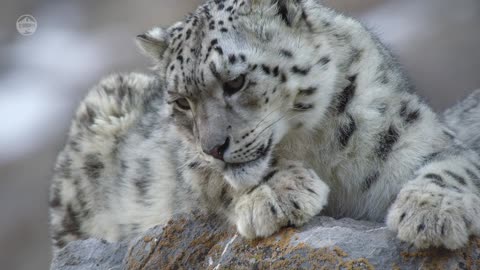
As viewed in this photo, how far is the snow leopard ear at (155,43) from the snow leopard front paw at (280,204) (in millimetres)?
796

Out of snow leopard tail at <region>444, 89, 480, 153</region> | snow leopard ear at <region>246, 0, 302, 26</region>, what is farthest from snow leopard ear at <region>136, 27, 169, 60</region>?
snow leopard tail at <region>444, 89, 480, 153</region>

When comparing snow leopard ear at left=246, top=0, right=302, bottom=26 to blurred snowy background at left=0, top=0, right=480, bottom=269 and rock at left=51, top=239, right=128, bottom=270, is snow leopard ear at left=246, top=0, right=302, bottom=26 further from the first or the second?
blurred snowy background at left=0, top=0, right=480, bottom=269

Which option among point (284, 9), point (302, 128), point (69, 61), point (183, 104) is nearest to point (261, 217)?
point (302, 128)

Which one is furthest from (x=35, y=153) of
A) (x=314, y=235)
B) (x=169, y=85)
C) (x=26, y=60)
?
(x=314, y=235)

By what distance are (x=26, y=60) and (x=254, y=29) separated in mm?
6114

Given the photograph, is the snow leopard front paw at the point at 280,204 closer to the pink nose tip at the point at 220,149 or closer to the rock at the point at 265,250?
the rock at the point at 265,250

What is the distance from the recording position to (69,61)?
30.0ft

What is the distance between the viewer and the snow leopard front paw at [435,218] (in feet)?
8.87

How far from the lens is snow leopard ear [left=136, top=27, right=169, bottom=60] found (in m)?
3.59

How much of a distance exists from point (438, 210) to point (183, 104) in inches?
44.2

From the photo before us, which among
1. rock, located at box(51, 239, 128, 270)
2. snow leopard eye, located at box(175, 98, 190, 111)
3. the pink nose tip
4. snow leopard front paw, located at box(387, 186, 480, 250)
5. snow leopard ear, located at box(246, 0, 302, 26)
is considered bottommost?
snow leopard front paw, located at box(387, 186, 480, 250)

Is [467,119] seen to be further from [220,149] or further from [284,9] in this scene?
[220,149]

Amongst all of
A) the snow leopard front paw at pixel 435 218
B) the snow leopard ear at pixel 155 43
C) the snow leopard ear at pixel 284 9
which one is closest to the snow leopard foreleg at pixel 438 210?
the snow leopard front paw at pixel 435 218

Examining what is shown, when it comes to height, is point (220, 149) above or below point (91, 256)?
above
